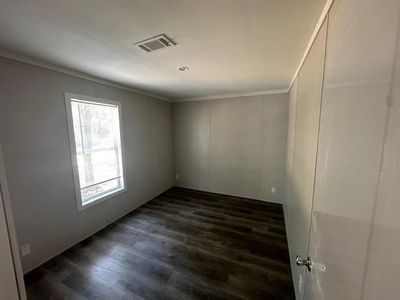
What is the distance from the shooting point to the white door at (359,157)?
39 centimetres

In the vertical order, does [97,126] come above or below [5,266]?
above

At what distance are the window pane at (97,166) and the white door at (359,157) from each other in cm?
301

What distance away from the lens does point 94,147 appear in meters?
2.76

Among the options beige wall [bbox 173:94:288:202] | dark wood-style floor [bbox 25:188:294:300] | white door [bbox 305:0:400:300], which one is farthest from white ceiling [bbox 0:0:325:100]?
dark wood-style floor [bbox 25:188:294:300]

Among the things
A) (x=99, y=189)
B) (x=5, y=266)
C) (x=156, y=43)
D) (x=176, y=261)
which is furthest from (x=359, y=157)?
(x=99, y=189)

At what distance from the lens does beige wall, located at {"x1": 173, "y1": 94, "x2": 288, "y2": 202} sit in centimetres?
→ 361

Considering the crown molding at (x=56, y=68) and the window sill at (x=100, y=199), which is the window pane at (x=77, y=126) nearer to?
the crown molding at (x=56, y=68)

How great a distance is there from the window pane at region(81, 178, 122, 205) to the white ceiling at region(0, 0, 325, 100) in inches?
71.9

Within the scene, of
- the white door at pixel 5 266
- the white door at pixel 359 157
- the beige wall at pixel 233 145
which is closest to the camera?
Answer: the white door at pixel 359 157

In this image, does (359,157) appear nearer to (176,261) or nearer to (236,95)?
(176,261)

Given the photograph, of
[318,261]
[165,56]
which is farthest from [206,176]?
[318,261]

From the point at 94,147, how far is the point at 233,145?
285 cm

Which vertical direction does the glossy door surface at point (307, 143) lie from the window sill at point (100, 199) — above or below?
Result: above

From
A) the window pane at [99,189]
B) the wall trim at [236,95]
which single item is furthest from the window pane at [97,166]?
the wall trim at [236,95]
